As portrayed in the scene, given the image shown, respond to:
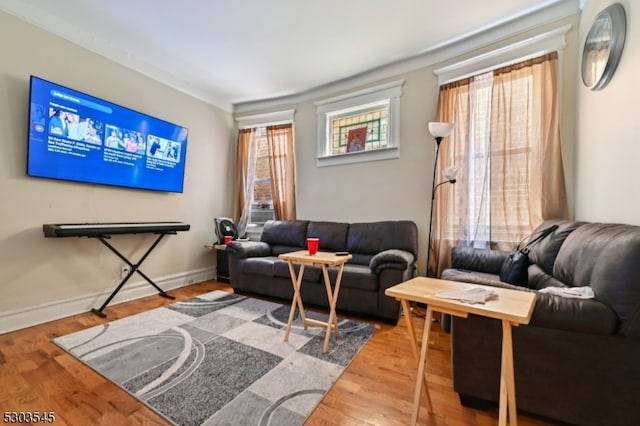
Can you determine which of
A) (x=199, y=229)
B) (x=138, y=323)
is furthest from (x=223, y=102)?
(x=138, y=323)

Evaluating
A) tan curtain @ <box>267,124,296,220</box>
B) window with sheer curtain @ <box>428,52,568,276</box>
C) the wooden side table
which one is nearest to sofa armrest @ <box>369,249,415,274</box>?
window with sheer curtain @ <box>428,52,568,276</box>

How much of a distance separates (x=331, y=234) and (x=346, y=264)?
57 cm

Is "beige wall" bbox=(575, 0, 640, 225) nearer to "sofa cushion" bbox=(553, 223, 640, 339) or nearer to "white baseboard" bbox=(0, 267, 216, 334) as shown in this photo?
"sofa cushion" bbox=(553, 223, 640, 339)

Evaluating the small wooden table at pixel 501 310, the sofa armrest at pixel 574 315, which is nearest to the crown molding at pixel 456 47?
the sofa armrest at pixel 574 315

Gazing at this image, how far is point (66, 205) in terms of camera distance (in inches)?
101

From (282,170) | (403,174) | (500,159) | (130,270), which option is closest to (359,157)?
(403,174)

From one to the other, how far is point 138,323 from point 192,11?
2.91 m

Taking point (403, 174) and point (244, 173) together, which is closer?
point (403, 174)

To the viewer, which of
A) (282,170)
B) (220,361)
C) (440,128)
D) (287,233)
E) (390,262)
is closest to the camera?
(220,361)

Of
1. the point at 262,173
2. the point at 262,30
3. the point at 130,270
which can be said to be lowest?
the point at 130,270

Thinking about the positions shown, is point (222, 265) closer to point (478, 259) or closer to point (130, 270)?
point (130, 270)

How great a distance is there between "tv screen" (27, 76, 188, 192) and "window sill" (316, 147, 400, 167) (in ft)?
6.49

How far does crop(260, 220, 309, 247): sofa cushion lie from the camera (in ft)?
11.6

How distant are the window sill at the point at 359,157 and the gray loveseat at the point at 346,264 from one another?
864 mm
